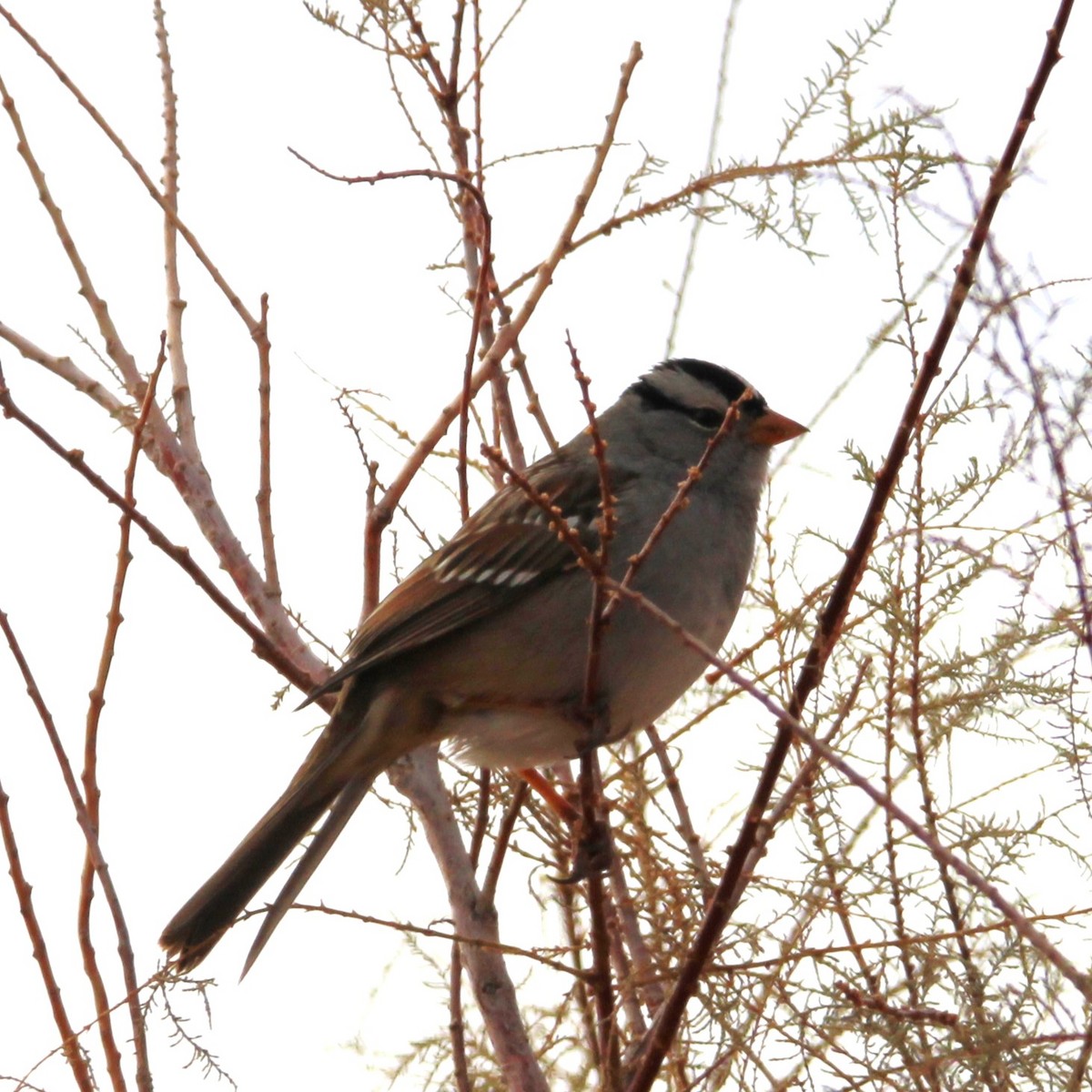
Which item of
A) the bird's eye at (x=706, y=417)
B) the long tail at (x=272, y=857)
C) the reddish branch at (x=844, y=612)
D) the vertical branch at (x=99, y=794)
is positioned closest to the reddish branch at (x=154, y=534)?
the vertical branch at (x=99, y=794)

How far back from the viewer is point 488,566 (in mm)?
3021

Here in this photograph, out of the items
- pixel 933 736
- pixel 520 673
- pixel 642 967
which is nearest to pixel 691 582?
pixel 520 673

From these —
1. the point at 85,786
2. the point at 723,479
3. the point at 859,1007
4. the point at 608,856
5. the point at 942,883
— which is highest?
the point at 723,479

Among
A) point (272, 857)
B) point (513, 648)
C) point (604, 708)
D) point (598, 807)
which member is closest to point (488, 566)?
point (513, 648)

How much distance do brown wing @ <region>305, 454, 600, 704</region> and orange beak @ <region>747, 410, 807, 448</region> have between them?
0.43 m

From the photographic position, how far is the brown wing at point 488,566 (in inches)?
115

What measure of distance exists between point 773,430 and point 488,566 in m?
0.74

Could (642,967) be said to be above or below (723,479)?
below

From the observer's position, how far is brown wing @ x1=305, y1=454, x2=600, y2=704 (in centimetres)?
292

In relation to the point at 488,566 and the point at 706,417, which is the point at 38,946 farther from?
the point at 706,417

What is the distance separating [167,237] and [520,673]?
1.00 meters

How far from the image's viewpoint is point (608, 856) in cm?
225

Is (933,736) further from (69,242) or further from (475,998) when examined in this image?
(69,242)

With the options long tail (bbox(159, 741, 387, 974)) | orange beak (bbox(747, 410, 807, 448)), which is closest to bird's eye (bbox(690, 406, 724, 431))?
orange beak (bbox(747, 410, 807, 448))
